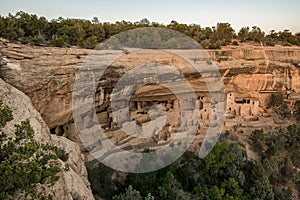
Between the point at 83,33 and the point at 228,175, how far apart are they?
8.92m

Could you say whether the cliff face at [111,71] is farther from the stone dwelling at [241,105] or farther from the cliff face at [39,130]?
the cliff face at [39,130]

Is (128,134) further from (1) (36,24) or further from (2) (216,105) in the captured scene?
(1) (36,24)

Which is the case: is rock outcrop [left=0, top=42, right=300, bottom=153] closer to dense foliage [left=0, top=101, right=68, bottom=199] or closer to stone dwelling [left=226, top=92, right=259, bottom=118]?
stone dwelling [left=226, top=92, right=259, bottom=118]

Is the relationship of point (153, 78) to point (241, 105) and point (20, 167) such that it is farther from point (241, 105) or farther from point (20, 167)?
point (20, 167)

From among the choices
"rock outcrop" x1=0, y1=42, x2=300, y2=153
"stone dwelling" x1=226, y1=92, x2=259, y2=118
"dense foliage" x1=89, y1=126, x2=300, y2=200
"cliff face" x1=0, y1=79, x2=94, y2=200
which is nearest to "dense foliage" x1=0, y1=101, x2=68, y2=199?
"cliff face" x1=0, y1=79, x2=94, y2=200

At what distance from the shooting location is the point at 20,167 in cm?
396

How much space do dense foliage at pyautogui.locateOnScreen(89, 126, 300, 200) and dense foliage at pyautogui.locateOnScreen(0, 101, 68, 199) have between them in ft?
14.0

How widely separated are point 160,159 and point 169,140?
1.68m

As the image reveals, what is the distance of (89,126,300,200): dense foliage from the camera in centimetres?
951

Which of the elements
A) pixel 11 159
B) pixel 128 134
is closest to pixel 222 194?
pixel 128 134

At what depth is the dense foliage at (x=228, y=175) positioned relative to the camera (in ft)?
31.2

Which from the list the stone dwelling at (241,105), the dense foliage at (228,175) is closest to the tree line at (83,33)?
the stone dwelling at (241,105)

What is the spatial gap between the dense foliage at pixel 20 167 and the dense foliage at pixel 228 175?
4.28 m

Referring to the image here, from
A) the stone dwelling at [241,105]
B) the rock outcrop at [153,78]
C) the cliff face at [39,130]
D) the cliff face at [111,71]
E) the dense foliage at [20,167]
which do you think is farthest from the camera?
the stone dwelling at [241,105]
